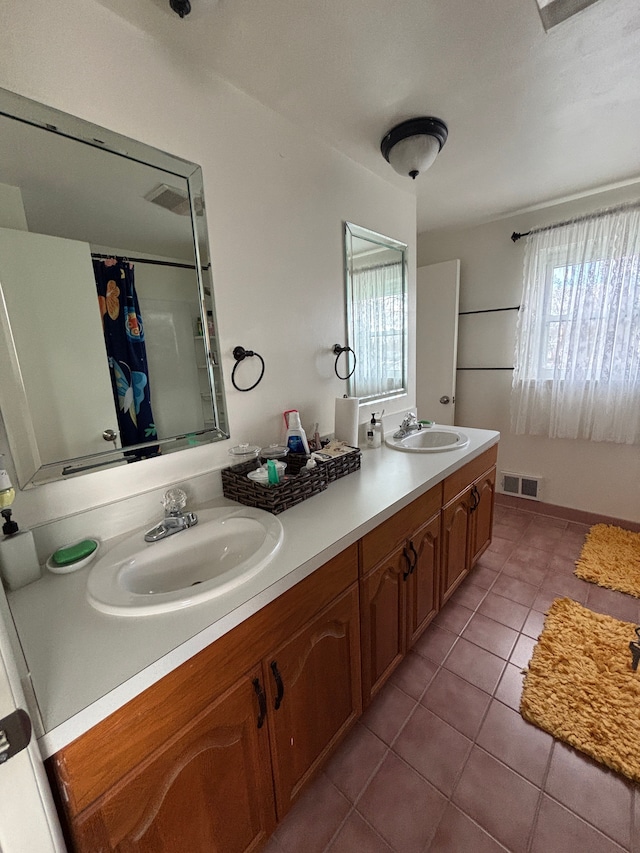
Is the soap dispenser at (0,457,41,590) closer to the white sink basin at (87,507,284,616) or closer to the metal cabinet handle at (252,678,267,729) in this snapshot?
the white sink basin at (87,507,284,616)

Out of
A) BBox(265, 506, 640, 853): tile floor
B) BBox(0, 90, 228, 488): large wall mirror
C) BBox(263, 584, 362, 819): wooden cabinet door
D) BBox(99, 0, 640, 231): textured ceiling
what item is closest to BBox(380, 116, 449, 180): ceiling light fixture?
BBox(99, 0, 640, 231): textured ceiling

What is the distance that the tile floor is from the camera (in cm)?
91

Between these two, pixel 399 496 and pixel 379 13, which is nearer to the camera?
pixel 379 13

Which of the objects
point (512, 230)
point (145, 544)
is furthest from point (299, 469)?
point (512, 230)

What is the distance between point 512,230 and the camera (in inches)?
97.7

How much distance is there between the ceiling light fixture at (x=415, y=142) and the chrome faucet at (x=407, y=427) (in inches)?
46.2

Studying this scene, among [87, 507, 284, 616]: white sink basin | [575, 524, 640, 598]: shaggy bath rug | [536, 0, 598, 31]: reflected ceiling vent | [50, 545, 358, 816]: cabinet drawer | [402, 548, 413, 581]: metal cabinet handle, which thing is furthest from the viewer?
[575, 524, 640, 598]: shaggy bath rug

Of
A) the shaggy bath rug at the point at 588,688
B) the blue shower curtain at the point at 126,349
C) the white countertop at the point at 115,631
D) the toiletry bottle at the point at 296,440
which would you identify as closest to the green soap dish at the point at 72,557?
the white countertop at the point at 115,631

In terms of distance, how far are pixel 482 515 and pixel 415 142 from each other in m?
1.77

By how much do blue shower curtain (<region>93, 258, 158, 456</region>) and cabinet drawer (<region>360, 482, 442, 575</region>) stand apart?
72 cm

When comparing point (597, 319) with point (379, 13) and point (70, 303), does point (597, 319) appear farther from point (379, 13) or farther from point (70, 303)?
point (70, 303)

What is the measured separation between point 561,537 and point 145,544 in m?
2.58

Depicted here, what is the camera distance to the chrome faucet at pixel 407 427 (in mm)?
1892

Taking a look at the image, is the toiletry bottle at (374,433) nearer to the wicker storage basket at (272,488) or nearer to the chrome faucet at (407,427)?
the chrome faucet at (407,427)
